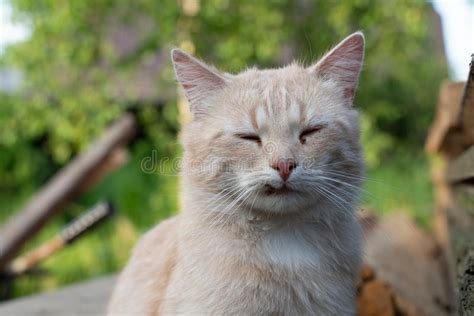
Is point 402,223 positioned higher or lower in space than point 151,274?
lower

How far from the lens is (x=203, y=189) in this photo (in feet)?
6.40

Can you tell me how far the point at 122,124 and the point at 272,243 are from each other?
5529 mm

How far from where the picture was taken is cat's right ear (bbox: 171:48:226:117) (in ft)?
6.66

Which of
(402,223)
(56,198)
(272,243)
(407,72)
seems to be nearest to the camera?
(272,243)

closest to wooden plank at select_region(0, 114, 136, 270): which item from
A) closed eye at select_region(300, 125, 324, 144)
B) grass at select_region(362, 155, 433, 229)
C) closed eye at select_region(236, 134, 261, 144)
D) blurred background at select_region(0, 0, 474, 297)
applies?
blurred background at select_region(0, 0, 474, 297)

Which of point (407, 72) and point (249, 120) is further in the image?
point (407, 72)

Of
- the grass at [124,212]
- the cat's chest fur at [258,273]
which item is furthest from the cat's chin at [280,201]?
the grass at [124,212]

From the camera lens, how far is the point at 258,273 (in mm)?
1789

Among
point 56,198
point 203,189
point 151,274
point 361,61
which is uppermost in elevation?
point 361,61

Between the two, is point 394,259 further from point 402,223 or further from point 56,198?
point 56,198

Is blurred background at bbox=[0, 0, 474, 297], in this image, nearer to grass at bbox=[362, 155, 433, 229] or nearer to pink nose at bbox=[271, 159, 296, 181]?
grass at bbox=[362, 155, 433, 229]

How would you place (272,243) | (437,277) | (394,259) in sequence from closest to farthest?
(272,243) < (394,259) < (437,277)

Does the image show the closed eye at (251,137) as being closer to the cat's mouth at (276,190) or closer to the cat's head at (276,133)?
the cat's head at (276,133)

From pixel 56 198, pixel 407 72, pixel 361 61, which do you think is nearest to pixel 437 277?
pixel 361 61
